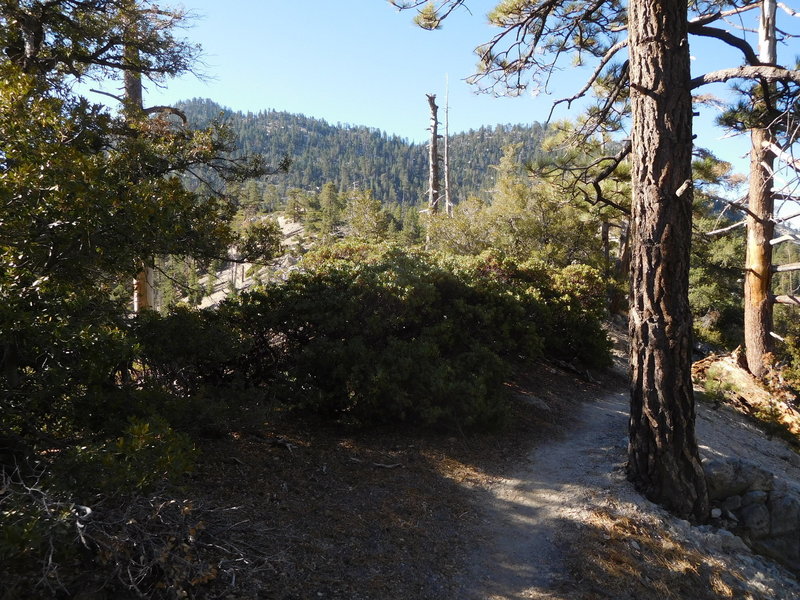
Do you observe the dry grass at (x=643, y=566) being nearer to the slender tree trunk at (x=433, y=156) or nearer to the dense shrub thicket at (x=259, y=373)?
the dense shrub thicket at (x=259, y=373)

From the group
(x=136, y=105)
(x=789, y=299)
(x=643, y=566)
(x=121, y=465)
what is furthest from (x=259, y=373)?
(x=789, y=299)

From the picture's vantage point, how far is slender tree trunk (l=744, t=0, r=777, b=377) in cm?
923

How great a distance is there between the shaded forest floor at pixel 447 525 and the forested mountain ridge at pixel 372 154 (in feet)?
354

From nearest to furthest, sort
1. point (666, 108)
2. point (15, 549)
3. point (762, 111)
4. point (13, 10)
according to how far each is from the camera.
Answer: point (15, 549) < point (666, 108) < point (762, 111) < point (13, 10)

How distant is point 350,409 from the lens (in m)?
5.80

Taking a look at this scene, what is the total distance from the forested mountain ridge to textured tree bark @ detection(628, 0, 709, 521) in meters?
108

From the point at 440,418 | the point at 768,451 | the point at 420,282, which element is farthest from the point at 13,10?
the point at 768,451

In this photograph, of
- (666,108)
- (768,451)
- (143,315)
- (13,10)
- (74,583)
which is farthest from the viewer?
(768,451)

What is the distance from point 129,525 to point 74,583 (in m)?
0.38

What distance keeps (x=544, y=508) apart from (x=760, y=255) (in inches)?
321

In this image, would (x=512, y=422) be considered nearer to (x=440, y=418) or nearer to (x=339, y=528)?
(x=440, y=418)

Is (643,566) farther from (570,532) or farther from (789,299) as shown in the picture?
(789,299)

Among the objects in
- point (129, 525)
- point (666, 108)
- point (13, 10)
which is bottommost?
point (129, 525)

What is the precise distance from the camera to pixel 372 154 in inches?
6875
